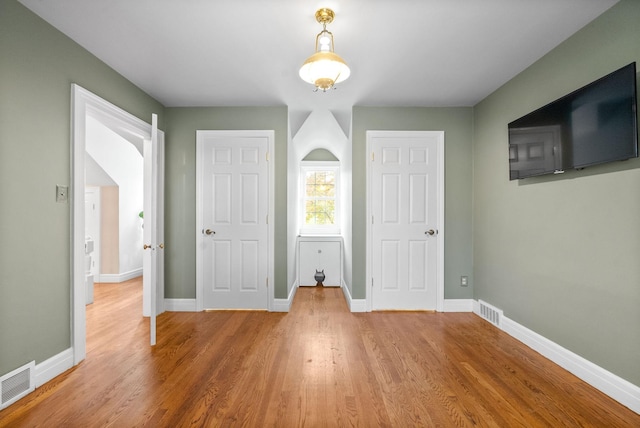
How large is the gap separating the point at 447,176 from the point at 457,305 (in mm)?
1581

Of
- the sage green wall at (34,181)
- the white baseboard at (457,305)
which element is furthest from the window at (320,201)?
the sage green wall at (34,181)

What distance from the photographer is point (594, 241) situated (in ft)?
7.20

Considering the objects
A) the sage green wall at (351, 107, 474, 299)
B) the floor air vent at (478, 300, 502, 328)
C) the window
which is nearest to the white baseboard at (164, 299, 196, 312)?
the sage green wall at (351, 107, 474, 299)

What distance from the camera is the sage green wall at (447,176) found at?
3854 millimetres

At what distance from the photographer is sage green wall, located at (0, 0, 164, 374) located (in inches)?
76.1

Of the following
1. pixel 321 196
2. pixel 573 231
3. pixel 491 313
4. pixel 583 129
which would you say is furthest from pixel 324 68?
pixel 321 196

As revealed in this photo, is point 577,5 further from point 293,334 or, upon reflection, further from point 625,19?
point 293,334

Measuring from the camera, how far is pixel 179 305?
12.6 feet

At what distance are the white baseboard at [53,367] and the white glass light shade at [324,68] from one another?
107 inches

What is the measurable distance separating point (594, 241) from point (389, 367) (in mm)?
1716

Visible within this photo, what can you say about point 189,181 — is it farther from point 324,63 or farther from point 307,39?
point 324,63

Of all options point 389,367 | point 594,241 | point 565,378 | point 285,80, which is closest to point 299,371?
point 389,367

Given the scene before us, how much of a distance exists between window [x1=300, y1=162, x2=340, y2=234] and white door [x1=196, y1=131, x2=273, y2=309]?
2.13m

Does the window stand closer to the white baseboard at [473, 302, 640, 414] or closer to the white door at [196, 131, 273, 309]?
the white door at [196, 131, 273, 309]
